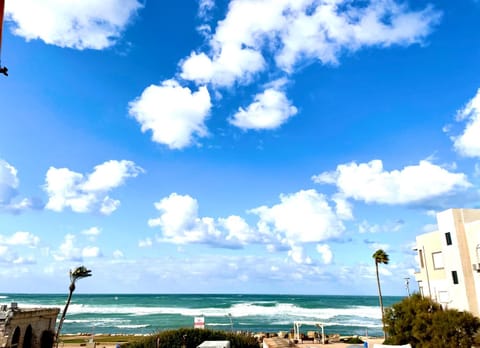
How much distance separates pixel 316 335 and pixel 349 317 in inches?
2101

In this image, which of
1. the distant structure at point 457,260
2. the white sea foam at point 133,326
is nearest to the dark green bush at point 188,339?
the distant structure at point 457,260

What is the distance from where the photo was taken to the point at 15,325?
26.6m

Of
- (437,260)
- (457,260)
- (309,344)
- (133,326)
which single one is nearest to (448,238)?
(457,260)

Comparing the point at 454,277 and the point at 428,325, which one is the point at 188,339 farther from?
the point at 454,277

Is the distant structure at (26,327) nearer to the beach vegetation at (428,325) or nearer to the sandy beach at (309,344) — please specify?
the sandy beach at (309,344)

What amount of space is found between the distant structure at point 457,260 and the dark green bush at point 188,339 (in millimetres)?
17851

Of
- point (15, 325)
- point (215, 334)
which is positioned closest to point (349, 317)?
point (215, 334)

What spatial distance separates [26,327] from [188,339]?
49.1 ft

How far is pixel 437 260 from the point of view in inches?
1391

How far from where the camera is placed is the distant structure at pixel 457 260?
30422mm

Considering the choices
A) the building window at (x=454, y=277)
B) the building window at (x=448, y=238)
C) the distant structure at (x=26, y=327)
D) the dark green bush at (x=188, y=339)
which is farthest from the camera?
the dark green bush at (x=188, y=339)

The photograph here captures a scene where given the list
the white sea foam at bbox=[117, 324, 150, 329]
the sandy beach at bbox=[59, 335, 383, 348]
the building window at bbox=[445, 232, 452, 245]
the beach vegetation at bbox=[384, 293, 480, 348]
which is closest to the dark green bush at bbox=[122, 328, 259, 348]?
the sandy beach at bbox=[59, 335, 383, 348]

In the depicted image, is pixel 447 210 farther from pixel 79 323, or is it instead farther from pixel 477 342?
pixel 79 323

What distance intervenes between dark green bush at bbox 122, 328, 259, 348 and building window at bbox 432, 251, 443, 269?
60.8ft
